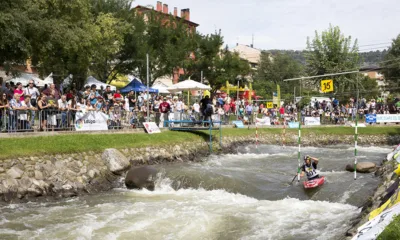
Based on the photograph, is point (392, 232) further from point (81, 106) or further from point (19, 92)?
point (81, 106)

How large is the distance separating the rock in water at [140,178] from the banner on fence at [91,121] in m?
4.64

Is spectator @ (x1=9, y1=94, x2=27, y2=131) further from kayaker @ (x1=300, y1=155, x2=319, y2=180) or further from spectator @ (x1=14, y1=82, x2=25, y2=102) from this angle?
kayaker @ (x1=300, y1=155, x2=319, y2=180)

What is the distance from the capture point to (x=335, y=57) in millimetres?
56844

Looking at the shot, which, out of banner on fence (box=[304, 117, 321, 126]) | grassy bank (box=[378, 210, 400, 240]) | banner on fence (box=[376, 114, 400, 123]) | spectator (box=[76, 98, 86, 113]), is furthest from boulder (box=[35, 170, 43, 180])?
banner on fence (box=[376, 114, 400, 123])

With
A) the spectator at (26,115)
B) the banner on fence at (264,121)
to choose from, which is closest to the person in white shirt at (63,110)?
the spectator at (26,115)

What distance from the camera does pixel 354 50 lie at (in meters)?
56.7

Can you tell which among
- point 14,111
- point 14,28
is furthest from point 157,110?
point 14,28

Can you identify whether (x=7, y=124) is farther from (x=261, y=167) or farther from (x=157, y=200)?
(x=261, y=167)

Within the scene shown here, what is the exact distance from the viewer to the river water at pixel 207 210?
445 inches

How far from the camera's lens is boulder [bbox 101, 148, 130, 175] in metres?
18.6

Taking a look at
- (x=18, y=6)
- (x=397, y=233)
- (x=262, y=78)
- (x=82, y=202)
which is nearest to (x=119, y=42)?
(x=18, y=6)

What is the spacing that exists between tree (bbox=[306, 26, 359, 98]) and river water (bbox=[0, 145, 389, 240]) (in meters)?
39.1

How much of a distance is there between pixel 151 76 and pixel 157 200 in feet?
117

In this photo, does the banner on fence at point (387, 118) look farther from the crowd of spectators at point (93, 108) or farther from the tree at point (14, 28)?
the tree at point (14, 28)
